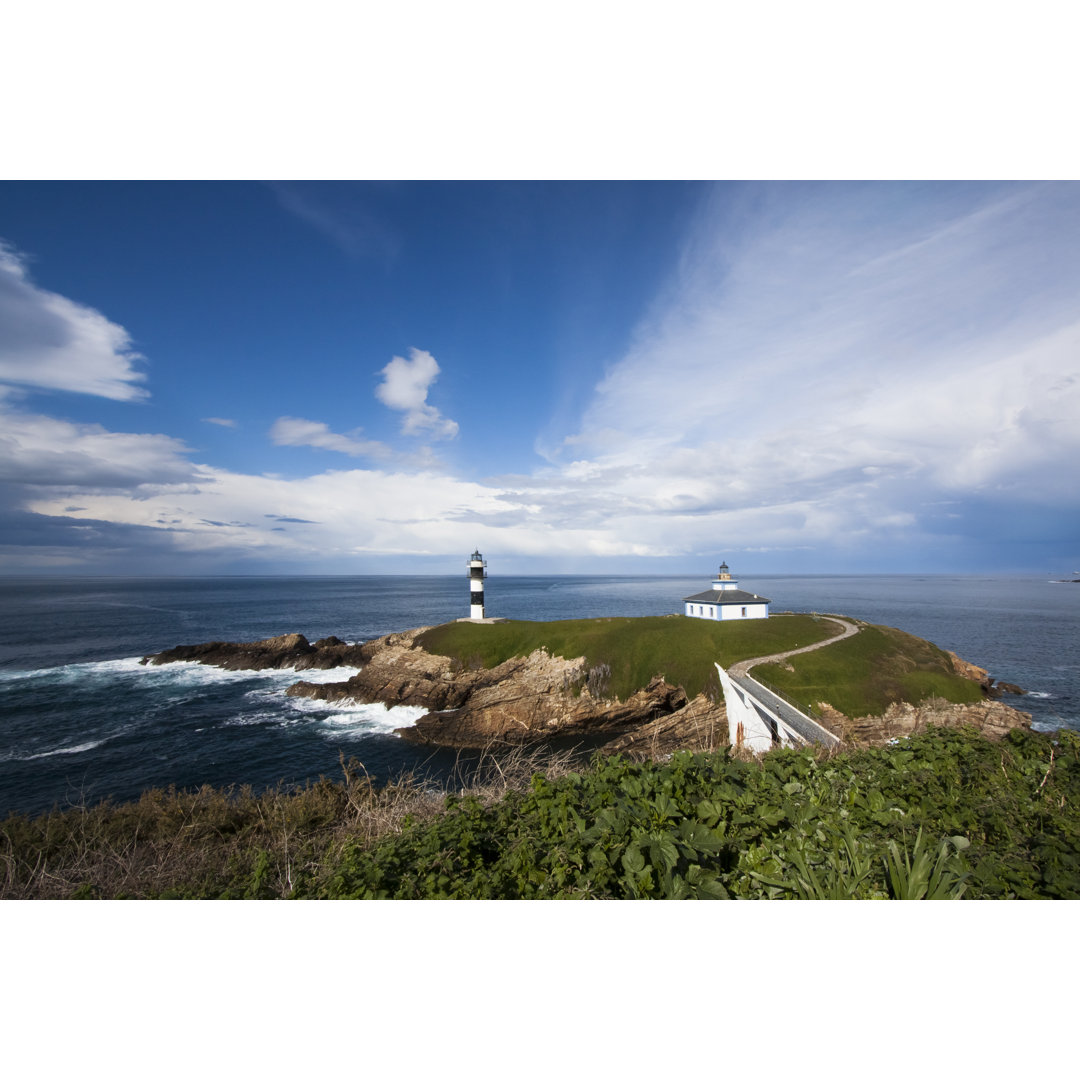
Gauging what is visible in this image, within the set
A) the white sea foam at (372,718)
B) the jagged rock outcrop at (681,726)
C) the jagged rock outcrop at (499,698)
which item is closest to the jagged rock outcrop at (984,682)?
the jagged rock outcrop at (681,726)

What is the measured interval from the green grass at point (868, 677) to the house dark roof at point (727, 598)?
9.67 metres

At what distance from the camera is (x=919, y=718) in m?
24.4

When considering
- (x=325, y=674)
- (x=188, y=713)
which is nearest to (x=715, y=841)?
(x=188, y=713)

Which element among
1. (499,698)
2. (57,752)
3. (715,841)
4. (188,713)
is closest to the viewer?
(715,841)

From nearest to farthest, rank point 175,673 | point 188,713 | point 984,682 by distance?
point 188,713
point 984,682
point 175,673

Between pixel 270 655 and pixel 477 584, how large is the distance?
20.7m

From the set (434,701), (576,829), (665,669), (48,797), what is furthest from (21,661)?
(576,829)

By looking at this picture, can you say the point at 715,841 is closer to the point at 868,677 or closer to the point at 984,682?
the point at 868,677

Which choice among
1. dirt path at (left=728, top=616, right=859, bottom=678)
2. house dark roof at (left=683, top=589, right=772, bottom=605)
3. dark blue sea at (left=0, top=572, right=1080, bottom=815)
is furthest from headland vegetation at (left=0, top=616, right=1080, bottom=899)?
house dark roof at (left=683, top=589, right=772, bottom=605)

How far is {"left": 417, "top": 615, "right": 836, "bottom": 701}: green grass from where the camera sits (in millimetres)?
31969

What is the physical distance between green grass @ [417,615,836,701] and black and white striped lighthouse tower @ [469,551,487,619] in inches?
144

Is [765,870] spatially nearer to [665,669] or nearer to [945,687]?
[665,669]

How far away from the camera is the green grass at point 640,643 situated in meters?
32.0

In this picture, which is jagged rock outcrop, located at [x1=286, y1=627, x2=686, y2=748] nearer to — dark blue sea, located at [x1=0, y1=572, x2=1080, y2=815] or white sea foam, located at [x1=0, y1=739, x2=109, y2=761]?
dark blue sea, located at [x1=0, y1=572, x2=1080, y2=815]
